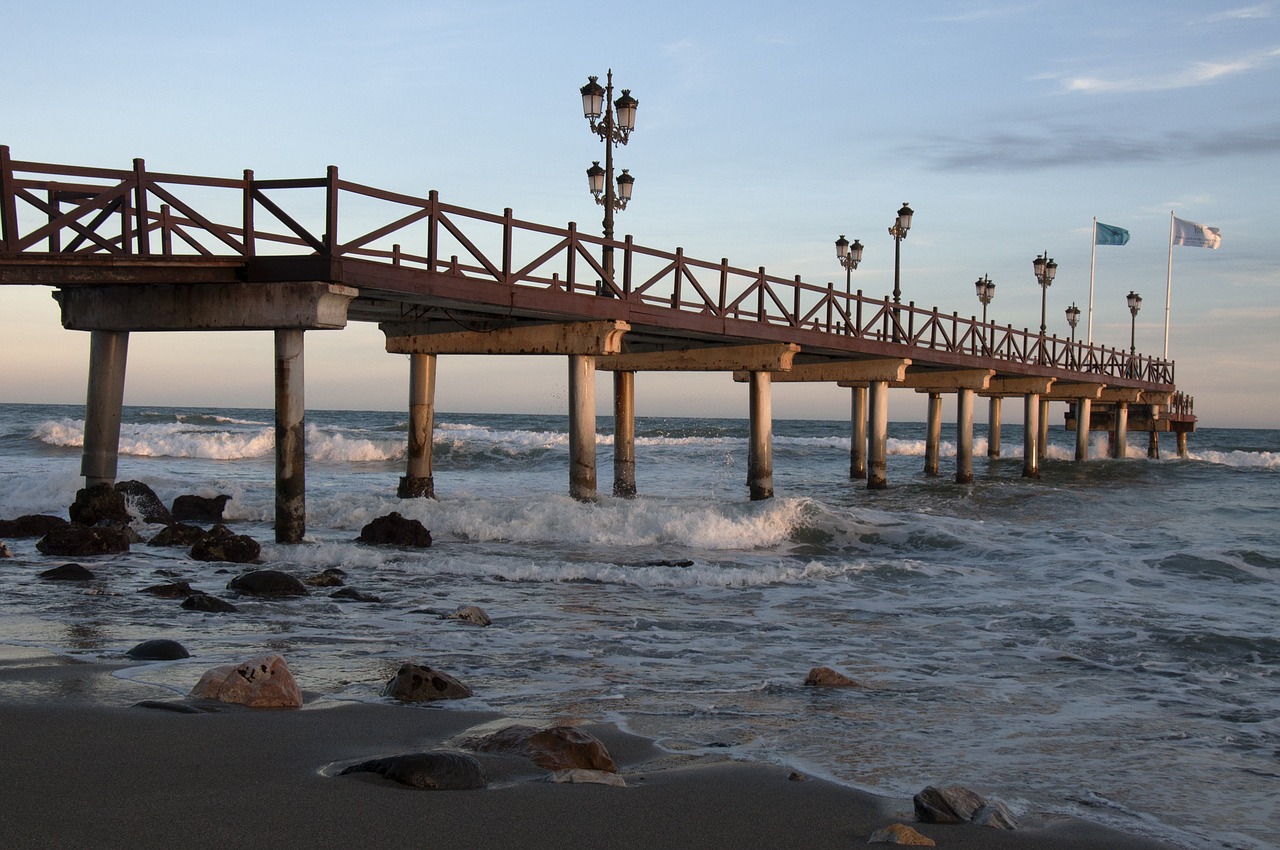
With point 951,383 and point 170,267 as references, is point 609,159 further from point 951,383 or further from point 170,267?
point 951,383

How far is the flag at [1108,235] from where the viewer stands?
173 feet

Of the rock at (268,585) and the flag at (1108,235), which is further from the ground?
the flag at (1108,235)

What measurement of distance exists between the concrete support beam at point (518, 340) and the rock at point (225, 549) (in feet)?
24.8

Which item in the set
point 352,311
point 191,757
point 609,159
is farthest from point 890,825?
point 609,159

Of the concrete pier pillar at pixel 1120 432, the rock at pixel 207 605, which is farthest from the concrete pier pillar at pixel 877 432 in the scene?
the concrete pier pillar at pixel 1120 432

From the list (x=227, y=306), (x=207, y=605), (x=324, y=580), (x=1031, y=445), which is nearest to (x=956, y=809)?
(x=207, y=605)

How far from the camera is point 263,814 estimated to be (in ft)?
14.4

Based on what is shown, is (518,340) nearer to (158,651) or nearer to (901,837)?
(158,651)

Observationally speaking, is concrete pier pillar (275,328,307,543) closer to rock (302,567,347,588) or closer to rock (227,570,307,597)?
rock (302,567,347,588)

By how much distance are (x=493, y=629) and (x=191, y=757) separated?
4792 millimetres

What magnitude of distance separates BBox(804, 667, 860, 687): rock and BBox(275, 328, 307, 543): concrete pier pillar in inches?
357

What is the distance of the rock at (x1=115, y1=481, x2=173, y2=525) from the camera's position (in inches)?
724

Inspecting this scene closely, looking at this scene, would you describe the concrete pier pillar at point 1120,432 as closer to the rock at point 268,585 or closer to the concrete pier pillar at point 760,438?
the concrete pier pillar at point 760,438

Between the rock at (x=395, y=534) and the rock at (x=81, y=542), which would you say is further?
the rock at (x=395, y=534)
